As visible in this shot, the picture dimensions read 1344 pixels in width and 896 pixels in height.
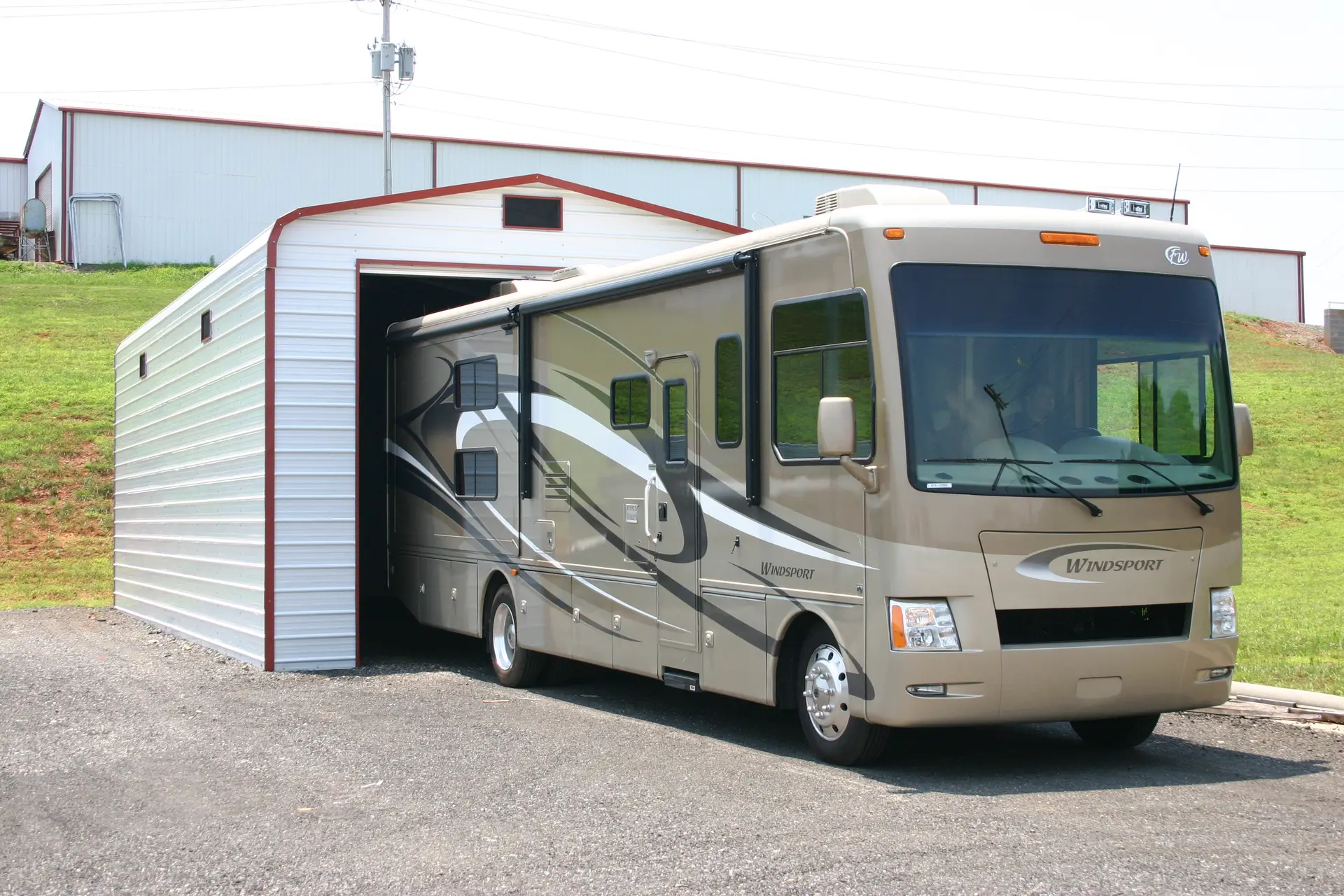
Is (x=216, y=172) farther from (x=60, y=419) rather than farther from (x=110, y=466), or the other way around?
(x=110, y=466)

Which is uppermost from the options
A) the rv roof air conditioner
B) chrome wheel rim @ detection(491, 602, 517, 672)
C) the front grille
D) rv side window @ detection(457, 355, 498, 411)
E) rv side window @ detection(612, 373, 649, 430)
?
the rv roof air conditioner

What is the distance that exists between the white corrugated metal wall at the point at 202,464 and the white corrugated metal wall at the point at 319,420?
0.76 ft

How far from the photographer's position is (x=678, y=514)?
34.7 ft

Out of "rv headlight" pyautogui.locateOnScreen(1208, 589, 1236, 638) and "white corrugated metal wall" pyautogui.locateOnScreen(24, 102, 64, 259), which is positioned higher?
"white corrugated metal wall" pyautogui.locateOnScreen(24, 102, 64, 259)

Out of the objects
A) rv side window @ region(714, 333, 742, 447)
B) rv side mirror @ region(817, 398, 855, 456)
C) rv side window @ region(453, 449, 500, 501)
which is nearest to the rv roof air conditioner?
rv side window @ region(714, 333, 742, 447)

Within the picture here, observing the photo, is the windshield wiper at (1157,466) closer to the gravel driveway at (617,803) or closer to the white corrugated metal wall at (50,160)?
the gravel driveway at (617,803)

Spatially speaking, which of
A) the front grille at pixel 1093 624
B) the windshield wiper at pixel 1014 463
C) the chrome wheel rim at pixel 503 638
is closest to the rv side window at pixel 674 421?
the windshield wiper at pixel 1014 463

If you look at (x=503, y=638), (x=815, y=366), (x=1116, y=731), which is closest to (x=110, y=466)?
(x=503, y=638)

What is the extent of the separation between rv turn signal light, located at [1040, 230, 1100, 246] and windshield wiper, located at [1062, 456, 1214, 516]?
4.07 ft

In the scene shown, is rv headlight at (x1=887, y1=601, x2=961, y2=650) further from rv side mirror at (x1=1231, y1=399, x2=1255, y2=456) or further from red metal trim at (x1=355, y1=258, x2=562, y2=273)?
red metal trim at (x1=355, y1=258, x2=562, y2=273)

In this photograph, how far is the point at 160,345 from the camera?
803 inches

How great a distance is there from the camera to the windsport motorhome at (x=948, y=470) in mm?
8430

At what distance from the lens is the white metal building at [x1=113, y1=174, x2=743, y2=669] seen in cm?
1462

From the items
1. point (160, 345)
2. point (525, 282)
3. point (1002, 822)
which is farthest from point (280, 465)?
point (1002, 822)
